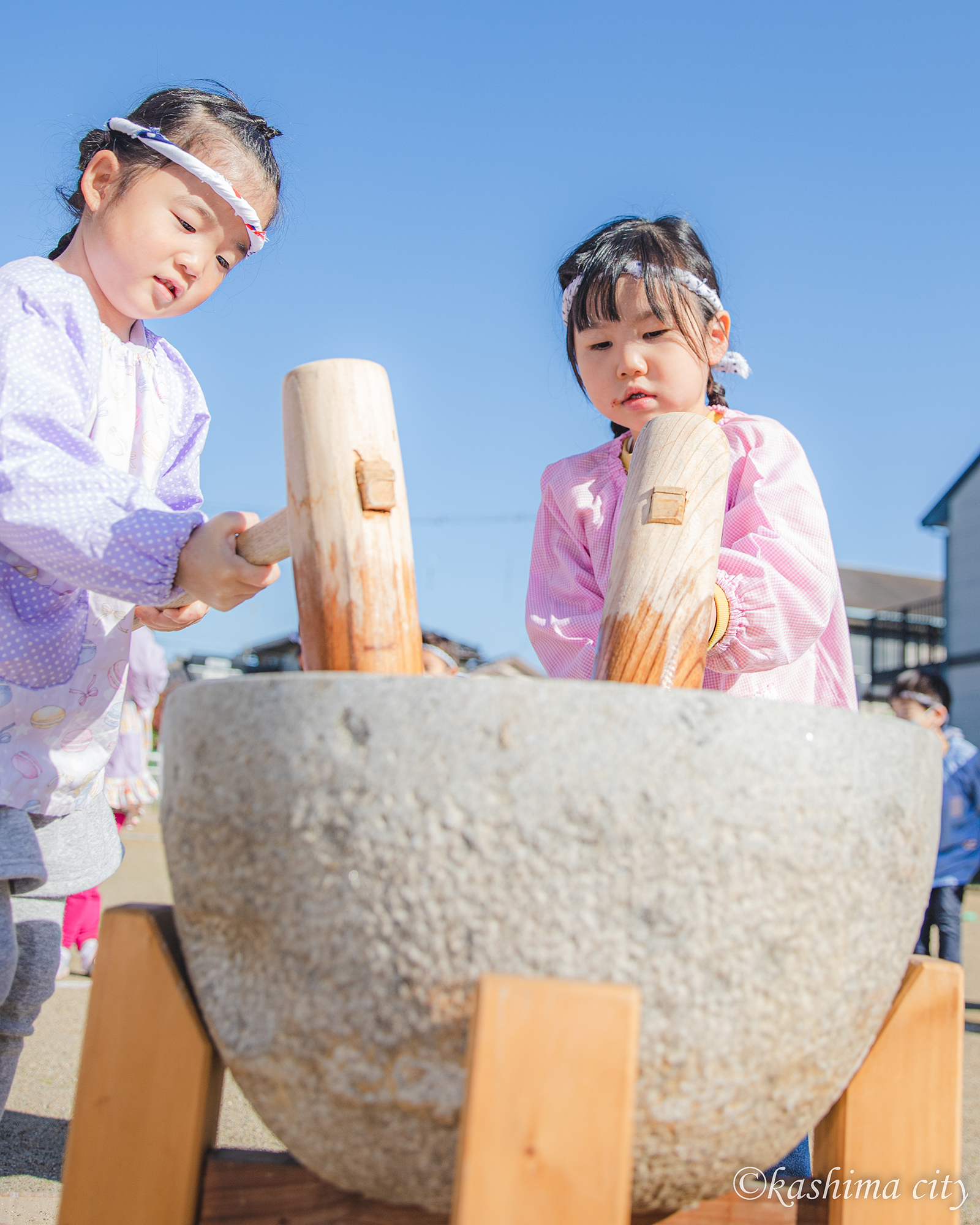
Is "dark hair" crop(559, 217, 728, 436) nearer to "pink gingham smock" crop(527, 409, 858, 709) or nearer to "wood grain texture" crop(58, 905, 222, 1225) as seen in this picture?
"pink gingham smock" crop(527, 409, 858, 709)

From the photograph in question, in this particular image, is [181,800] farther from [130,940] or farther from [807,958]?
[807,958]

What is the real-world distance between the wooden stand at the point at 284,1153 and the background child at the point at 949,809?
11.1 ft

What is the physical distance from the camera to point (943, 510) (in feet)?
61.3

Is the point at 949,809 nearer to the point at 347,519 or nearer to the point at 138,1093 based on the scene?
the point at 347,519

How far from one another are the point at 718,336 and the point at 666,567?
2.79 ft

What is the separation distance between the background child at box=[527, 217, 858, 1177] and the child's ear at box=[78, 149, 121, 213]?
80 cm

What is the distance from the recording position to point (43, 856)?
5.06 feet

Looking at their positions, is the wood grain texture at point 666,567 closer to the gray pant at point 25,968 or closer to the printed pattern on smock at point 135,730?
the gray pant at point 25,968

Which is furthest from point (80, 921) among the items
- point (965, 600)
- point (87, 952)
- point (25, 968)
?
point (965, 600)

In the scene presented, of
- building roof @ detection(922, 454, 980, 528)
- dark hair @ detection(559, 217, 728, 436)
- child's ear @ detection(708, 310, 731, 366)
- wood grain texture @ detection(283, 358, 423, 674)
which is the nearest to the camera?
wood grain texture @ detection(283, 358, 423, 674)

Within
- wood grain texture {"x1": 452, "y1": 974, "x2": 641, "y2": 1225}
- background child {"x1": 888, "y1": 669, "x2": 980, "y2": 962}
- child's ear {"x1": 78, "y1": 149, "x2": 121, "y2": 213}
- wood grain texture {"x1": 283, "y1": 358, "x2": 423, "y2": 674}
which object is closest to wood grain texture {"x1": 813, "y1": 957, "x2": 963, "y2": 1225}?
wood grain texture {"x1": 452, "y1": 974, "x2": 641, "y2": 1225}

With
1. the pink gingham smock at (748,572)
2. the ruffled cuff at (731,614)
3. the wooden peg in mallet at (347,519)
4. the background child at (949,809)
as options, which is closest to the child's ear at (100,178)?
the wooden peg in mallet at (347,519)

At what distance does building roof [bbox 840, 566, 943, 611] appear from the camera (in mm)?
24731

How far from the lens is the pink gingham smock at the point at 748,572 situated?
148cm
